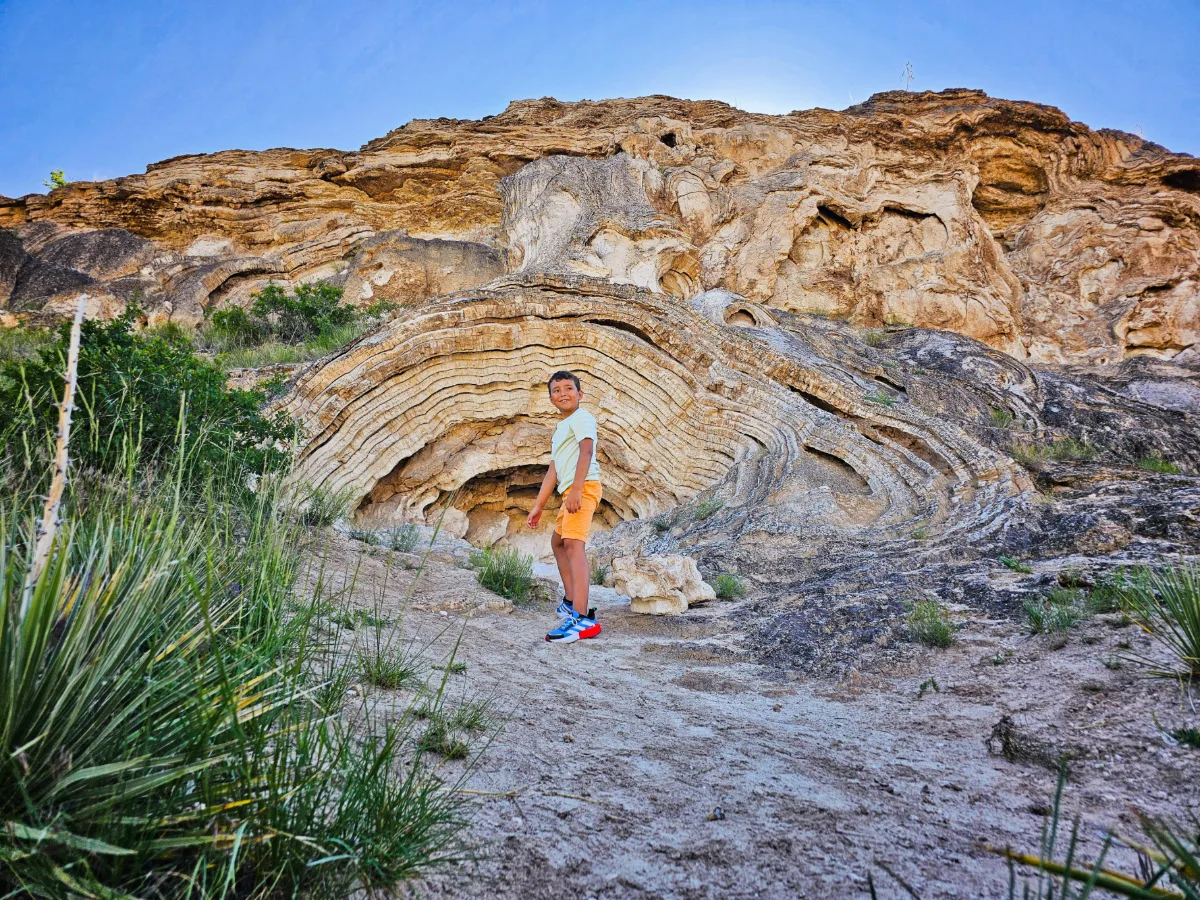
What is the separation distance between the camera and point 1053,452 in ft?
34.7

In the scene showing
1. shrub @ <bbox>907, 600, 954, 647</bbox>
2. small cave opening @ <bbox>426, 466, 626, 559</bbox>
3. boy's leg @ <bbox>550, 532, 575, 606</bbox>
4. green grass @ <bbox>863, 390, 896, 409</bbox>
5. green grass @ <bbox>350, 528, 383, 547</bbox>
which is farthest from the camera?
small cave opening @ <bbox>426, 466, 626, 559</bbox>

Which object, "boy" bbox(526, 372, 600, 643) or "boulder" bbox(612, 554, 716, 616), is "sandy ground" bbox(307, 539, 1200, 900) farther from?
"boulder" bbox(612, 554, 716, 616)

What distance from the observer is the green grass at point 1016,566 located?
5379mm

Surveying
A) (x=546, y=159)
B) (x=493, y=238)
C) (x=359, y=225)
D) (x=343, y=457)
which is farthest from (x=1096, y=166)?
(x=343, y=457)

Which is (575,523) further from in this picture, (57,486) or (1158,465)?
(1158,465)

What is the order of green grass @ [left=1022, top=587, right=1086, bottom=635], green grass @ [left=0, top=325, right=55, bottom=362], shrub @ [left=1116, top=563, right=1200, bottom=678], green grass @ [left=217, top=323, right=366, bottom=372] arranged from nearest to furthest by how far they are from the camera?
shrub @ [left=1116, top=563, right=1200, bottom=678], green grass @ [left=1022, top=587, right=1086, bottom=635], green grass @ [left=0, top=325, right=55, bottom=362], green grass @ [left=217, top=323, right=366, bottom=372]

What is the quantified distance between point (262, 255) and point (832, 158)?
18.8m

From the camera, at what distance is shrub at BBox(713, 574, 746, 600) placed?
6.60 meters

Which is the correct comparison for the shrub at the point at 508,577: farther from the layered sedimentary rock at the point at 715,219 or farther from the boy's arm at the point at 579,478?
the layered sedimentary rock at the point at 715,219

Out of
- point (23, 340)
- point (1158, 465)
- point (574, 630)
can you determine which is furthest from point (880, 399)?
point (23, 340)

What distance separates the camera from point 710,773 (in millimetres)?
2283

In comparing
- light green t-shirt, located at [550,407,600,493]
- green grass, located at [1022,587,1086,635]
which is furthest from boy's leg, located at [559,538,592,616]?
green grass, located at [1022,587,1086,635]

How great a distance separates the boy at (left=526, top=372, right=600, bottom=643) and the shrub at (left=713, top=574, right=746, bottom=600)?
196 cm

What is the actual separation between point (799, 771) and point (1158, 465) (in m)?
11.5
